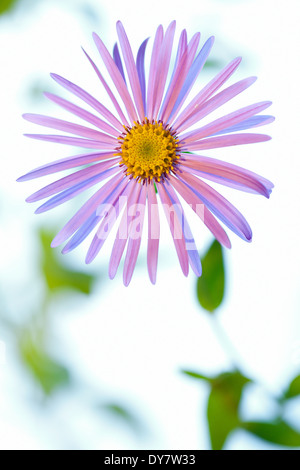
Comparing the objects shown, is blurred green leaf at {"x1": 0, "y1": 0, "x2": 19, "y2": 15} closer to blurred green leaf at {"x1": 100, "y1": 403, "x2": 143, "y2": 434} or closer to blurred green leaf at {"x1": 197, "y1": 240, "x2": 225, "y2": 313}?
blurred green leaf at {"x1": 197, "y1": 240, "x2": 225, "y2": 313}

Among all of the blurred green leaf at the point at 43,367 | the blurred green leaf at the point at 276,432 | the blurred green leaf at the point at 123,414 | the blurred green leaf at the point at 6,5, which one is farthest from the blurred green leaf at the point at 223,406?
the blurred green leaf at the point at 6,5

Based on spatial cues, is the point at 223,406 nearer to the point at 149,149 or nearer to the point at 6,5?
the point at 149,149

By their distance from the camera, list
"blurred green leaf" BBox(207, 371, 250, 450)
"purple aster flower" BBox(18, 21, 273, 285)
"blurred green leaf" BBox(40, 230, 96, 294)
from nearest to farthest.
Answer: "purple aster flower" BBox(18, 21, 273, 285) < "blurred green leaf" BBox(207, 371, 250, 450) < "blurred green leaf" BBox(40, 230, 96, 294)

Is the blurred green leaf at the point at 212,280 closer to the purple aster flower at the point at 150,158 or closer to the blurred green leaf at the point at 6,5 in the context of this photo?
the purple aster flower at the point at 150,158

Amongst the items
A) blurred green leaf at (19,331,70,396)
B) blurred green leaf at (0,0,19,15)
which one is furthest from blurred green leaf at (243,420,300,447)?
blurred green leaf at (0,0,19,15)

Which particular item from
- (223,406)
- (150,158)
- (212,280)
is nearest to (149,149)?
(150,158)

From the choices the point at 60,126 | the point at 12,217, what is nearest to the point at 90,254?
the point at 60,126
